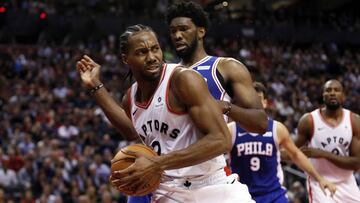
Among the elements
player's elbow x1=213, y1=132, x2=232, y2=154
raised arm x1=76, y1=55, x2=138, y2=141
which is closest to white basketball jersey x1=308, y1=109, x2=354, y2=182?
raised arm x1=76, y1=55, x2=138, y2=141

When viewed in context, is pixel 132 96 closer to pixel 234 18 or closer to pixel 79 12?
pixel 79 12

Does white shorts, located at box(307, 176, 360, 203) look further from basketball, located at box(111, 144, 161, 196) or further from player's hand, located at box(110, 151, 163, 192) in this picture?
player's hand, located at box(110, 151, 163, 192)

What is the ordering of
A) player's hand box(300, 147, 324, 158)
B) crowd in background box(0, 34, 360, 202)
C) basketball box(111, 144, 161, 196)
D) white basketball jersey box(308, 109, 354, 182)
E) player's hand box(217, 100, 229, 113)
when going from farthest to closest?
crowd in background box(0, 34, 360, 202) → white basketball jersey box(308, 109, 354, 182) → player's hand box(300, 147, 324, 158) → player's hand box(217, 100, 229, 113) → basketball box(111, 144, 161, 196)

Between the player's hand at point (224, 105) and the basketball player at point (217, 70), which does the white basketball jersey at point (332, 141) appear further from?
the player's hand at point (224, 105)

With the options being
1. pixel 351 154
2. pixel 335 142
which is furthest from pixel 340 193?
pixel 335 142

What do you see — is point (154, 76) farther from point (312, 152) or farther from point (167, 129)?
point (312, 152)

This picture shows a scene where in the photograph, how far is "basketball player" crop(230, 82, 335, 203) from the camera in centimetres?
660

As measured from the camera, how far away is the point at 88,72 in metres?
5.18

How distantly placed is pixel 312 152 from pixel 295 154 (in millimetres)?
309

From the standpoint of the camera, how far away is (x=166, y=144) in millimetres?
4363

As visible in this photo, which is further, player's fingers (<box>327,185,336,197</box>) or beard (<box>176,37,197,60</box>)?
player's fingers (<box>327,185,336,197</box>)

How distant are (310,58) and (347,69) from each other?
5.67ft

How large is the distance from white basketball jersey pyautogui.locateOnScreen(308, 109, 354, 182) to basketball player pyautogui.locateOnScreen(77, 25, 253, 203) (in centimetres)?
341

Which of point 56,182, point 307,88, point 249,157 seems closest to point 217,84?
point 249,157
